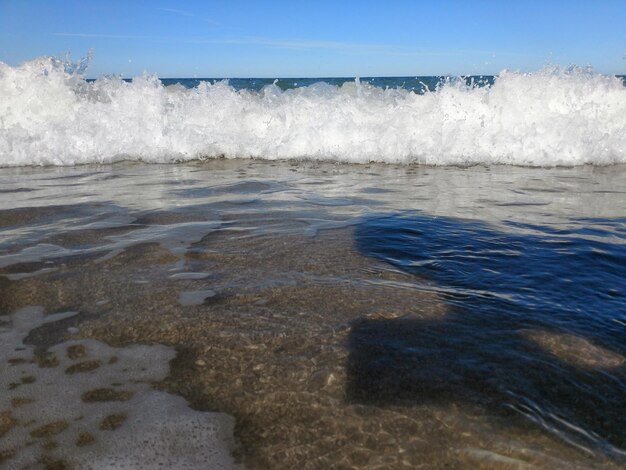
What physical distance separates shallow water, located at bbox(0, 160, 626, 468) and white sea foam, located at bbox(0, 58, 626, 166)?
10.2 ft

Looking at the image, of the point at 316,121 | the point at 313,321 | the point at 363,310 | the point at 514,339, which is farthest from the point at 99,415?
the point at 316,121

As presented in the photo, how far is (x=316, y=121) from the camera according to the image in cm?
866

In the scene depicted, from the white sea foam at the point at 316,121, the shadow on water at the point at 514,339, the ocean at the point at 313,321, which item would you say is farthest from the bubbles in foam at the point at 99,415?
the white sea foam at the point at 316,121

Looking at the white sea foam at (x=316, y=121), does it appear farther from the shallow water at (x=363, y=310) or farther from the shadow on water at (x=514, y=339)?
the shadow on water at (x=514, y=339)

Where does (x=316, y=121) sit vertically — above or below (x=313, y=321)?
above

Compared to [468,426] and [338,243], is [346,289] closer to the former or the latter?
[338,243]

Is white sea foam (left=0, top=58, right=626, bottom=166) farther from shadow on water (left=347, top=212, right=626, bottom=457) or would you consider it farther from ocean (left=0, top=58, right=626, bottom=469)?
shadow on water (left=347, top=212, right=626, bottom=457)

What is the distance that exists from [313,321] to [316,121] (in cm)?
683

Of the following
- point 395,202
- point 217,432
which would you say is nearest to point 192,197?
point 395,202

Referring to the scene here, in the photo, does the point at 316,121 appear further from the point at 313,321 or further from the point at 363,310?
the point at 313,321

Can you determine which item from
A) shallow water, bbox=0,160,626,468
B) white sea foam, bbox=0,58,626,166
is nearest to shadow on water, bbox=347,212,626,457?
shallow water, bbox=0,160,626,468

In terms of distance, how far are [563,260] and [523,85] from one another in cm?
701

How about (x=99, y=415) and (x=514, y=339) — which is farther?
(x=514, y=339)

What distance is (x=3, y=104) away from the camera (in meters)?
8.93
